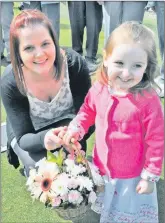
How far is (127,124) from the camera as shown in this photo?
1.27m

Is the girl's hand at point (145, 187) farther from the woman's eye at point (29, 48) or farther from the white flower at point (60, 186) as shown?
the woman's eye at point (29, 48)

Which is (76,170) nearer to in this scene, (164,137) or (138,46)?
(164,137)

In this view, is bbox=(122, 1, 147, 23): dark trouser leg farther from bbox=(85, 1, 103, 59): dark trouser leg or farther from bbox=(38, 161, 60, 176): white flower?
bbox=(38, 161, 60, 176): white flower

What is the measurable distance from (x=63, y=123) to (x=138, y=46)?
514mm

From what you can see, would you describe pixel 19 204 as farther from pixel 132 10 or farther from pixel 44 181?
pixel 132 10

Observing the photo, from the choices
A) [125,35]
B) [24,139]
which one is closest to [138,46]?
[125,35]

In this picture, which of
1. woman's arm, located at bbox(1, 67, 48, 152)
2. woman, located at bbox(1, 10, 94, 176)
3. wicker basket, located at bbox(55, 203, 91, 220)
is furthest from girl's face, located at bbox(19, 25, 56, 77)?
wicker basket, located at bbox(55, 203, 91, 220)

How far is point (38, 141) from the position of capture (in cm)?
144

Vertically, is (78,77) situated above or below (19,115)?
above

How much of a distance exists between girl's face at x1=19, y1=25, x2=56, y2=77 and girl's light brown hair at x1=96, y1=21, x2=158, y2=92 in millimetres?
187

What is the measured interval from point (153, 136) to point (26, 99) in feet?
1.63

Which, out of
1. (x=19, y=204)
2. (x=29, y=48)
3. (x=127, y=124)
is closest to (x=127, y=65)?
(x=127, y=124)

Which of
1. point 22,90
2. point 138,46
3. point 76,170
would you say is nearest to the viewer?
point 138,46

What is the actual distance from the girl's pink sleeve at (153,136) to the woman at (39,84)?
12.1 inches
